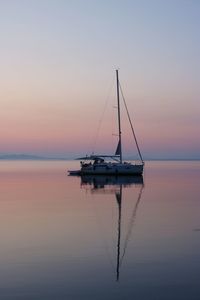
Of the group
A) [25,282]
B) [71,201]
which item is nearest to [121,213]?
[71,201]

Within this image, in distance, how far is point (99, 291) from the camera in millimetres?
14508

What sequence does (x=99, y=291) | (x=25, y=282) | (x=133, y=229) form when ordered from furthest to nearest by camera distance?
(x=133, y=229) < (x=25, y=282) < (x=99, y=291)

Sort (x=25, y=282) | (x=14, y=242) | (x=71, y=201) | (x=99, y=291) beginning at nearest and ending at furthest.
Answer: (x=99, y=291) < (x=25, y=282) < (x=14, y=242) < (x=71, y=201)

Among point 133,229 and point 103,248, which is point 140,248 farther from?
point 133,229

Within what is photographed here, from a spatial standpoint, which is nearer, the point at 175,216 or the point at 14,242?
the point at 14,242

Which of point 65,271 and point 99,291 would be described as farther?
point 65,271

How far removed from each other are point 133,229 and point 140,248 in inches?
227

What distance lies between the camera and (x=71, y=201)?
4581 cm

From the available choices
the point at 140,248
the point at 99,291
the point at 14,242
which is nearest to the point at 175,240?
the point at 140,248

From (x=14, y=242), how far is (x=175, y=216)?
14.0 meters

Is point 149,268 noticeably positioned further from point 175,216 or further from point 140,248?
point 175,216

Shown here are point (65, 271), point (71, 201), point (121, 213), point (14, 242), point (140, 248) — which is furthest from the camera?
point (71, 201)

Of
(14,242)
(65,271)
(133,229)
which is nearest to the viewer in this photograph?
(65,271)

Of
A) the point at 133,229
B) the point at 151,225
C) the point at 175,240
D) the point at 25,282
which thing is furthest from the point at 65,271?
the point at 151,225
